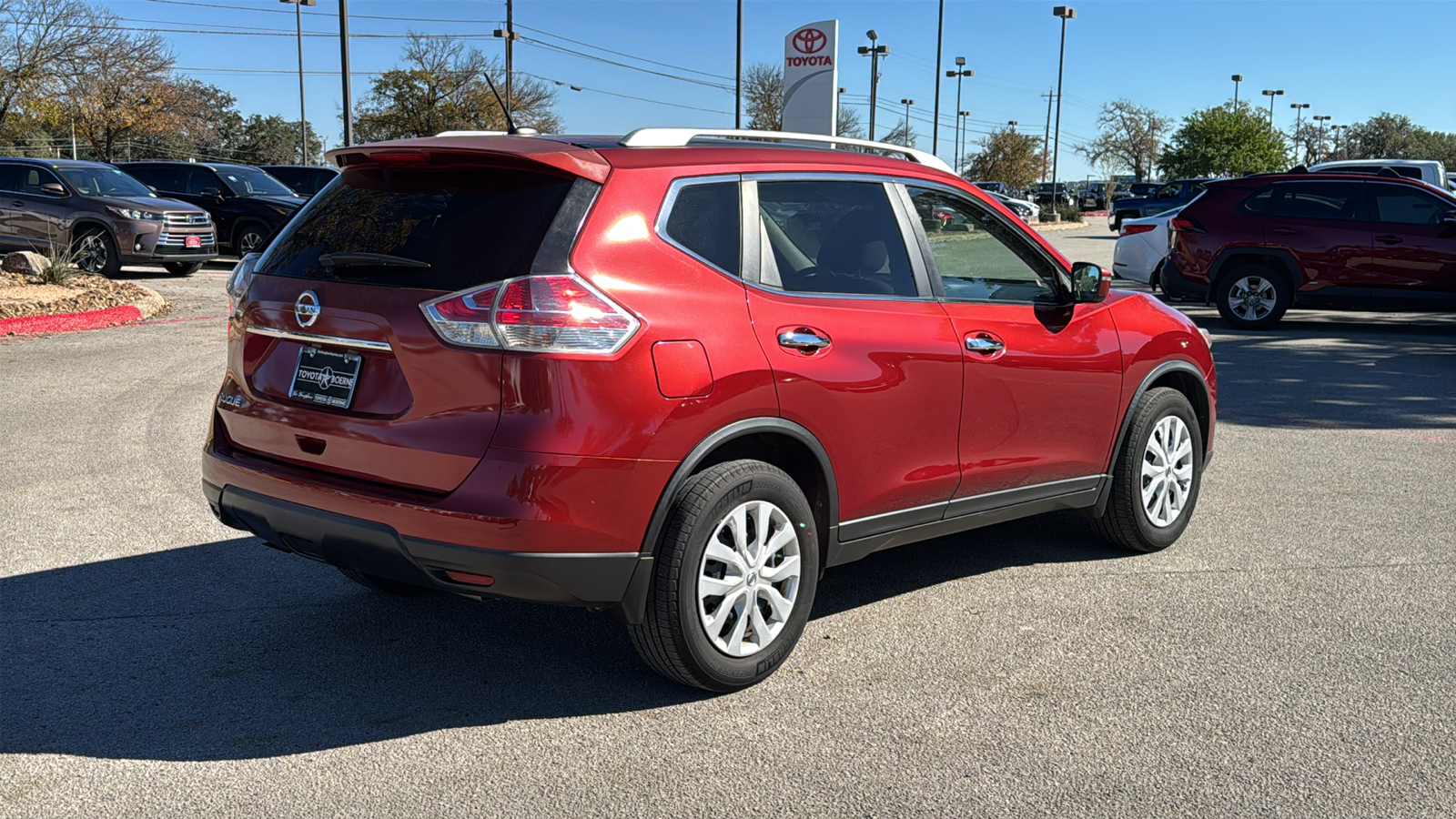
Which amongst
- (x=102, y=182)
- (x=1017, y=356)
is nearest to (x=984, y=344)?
(x=1017, y=356)

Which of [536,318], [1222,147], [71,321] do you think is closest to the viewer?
[536,318]

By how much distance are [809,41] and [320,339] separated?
1226 inches

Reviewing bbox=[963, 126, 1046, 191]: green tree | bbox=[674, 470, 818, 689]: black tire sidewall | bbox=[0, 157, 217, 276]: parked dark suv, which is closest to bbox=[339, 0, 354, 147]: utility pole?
bbox=[0, 157, 217, 276]: parked dark suv

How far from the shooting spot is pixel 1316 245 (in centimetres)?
1452

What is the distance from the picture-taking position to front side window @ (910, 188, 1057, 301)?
485cm

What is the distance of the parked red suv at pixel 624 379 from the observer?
142 inches

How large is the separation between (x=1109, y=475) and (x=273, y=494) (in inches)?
136

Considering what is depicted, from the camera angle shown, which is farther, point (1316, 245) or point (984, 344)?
point (1316, 245)

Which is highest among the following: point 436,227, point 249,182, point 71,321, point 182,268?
point 249,182

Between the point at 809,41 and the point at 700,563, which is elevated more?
the point at 809,41

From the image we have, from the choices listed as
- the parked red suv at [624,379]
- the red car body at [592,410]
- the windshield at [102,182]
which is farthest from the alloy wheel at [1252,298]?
the windshield at [102,182]

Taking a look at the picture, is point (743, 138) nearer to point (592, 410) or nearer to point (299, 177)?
point (592, 410)

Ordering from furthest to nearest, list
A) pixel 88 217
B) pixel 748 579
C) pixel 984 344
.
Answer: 1. pixel 88 217
2. pixel 984 344
3. pixel 748 579

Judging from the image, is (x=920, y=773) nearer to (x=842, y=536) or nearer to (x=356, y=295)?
(x=842, y=536)
